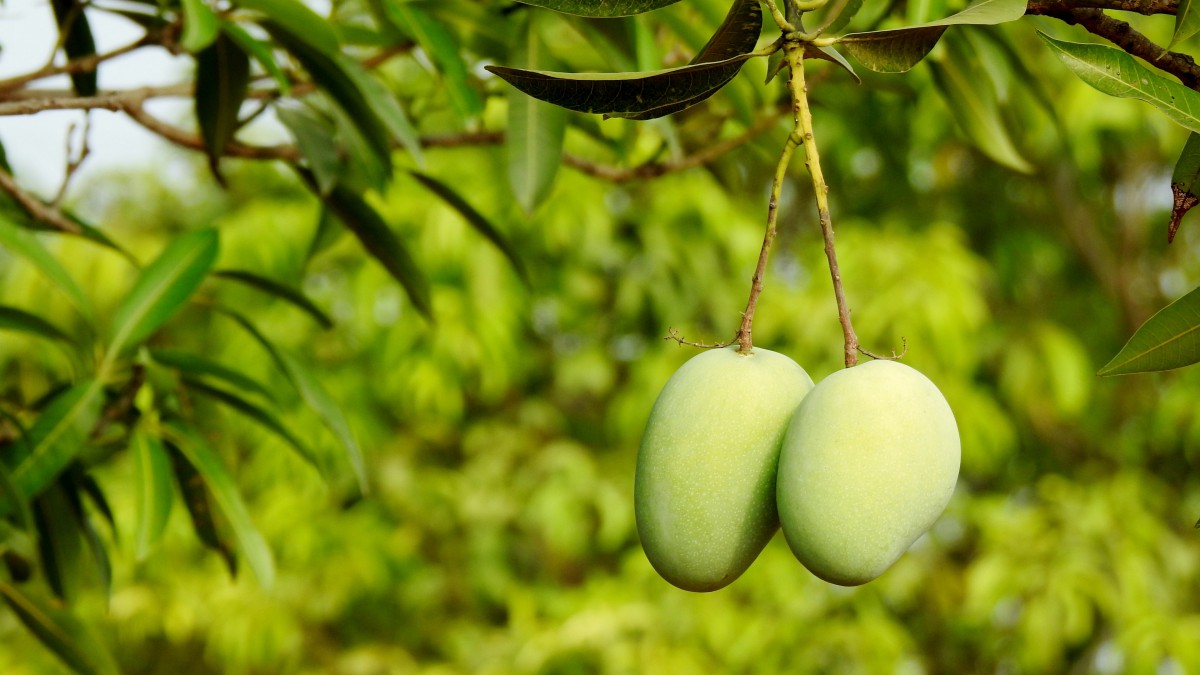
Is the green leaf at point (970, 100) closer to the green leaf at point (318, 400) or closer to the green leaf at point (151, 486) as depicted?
the green leaf at point (318, 400)

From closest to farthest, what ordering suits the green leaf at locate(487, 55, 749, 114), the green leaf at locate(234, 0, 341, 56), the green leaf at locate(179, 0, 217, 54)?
the green leaf at locate(487, 55, 749, 114) < the green leaf at locate(179, 0, 217, 54) < the green leaf at locate(234, 0, 341, 56)

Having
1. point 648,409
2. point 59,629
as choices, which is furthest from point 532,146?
point 648,409

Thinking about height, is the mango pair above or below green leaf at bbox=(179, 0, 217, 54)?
below

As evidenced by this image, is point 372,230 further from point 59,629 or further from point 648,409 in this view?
point 648,409

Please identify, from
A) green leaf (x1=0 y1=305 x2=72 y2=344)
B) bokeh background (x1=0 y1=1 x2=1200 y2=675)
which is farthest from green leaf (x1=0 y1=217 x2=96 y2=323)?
bokeh background (x1=0 y1=1 x2=1200 y2=675)

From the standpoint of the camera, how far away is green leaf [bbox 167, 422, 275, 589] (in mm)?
965

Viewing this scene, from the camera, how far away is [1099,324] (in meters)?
3.35

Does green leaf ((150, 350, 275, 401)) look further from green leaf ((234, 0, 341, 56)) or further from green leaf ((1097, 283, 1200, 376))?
green leaf ((1097, 283, 1200, 376))

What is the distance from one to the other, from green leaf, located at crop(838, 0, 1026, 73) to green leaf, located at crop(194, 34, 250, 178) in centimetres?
66

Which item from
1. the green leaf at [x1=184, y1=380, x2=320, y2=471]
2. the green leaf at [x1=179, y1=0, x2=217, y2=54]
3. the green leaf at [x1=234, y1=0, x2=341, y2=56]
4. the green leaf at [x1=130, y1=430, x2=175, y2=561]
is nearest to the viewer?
the green leaf at [x1=179, y1=0, x2=217, y2=54]

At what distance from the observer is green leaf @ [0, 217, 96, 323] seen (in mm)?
837

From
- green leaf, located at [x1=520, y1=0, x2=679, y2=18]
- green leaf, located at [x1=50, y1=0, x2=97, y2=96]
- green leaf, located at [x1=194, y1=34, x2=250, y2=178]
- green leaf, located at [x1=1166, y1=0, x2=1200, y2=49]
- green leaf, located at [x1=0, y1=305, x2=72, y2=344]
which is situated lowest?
green leaf, located at [x1=1166, y1=0, x2=1200, y2=49]

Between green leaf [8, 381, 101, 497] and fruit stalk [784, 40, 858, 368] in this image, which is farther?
green leaf [8, 381, 101, 497]

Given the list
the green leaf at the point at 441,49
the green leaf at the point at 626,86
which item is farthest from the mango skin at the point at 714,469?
the green leaf at the point at 441,49
